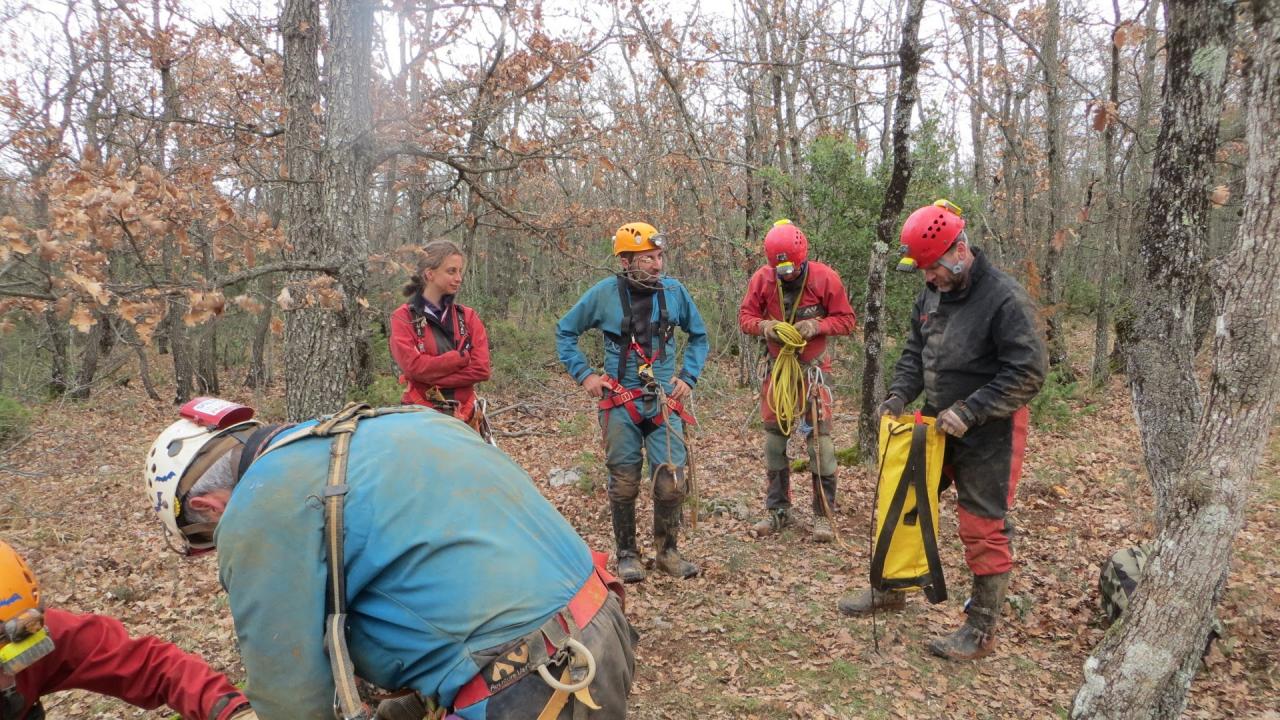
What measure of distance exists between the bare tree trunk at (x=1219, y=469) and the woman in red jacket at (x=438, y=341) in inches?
164

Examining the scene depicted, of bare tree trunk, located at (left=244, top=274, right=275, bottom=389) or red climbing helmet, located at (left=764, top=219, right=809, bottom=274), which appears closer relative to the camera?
red climbing helmet, located at (left=764, top=219, right=809, bottom=274)

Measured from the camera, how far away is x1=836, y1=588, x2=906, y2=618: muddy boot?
177 inches

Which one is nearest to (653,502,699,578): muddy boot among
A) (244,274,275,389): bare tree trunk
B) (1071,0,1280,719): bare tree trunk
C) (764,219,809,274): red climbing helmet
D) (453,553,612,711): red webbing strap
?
(764,219,809,274): red climbing helmet

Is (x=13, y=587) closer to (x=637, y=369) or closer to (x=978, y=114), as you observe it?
(x=637, y=369)

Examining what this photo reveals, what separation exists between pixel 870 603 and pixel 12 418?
39.1ft

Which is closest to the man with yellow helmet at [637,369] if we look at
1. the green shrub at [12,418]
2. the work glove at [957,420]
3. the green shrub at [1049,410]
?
the work glove at [957,420]

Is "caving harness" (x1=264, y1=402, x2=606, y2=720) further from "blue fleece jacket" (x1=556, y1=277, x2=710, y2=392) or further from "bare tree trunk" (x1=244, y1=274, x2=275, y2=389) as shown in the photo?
"bare tree trunk" (x1=244, y1=274, x2=275, y2=389)

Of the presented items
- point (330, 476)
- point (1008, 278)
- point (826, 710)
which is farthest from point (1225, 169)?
point (330, 476)

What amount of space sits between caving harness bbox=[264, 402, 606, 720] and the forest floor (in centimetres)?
233

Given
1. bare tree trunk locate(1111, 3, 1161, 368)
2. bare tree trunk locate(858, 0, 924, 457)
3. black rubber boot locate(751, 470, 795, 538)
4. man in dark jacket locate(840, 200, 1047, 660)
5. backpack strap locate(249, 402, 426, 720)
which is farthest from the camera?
bare tree trunk locate(1111, 3, 1161, 368)

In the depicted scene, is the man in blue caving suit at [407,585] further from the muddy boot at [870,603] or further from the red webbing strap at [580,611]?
the muddy boot at [870,603]

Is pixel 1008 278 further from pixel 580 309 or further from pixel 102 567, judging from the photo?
pixel 102 567

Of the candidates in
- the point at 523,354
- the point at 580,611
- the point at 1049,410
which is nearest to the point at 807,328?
the point at 580,611

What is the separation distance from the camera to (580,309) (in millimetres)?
5129
